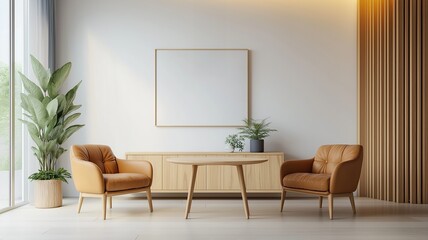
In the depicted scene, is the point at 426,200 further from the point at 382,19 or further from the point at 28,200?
the point at 28,200

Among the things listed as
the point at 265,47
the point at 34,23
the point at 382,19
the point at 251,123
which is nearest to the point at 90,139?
the point at 34,23

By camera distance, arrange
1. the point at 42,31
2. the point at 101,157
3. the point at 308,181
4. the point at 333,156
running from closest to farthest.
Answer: the point at 308,181 → the point at 333,156 → the point at 101,157 → the point at 42,31

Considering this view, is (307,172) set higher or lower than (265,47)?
lower

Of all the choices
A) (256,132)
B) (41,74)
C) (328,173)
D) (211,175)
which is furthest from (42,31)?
(328,173)

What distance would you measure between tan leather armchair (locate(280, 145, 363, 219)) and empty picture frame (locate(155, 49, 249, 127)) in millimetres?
1433

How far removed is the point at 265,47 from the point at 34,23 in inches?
124

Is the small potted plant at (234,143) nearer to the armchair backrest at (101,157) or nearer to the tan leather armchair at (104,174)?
the tan leather armchair at (104,174)

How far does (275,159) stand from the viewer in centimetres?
626

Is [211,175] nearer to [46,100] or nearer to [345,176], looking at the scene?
[345,176]

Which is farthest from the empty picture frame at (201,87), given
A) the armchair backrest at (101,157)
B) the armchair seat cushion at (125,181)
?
the armchair seat cushion at (125,181)

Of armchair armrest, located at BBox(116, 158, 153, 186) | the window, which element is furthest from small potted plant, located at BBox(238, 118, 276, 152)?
the window

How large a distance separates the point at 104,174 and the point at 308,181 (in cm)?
223

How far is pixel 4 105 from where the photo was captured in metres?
5.40

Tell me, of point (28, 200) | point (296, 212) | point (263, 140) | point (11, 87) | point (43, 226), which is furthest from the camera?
point (263, 140)
